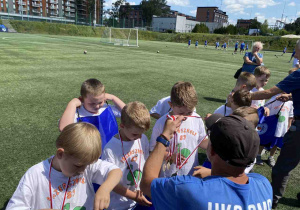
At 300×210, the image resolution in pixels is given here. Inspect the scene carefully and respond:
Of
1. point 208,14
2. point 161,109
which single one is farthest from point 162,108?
point 208,14

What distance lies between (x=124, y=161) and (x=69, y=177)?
593 mm

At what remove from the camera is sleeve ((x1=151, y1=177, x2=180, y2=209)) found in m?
1.35

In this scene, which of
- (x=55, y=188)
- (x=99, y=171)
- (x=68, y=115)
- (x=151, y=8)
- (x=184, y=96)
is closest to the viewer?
(x=55, y=188)

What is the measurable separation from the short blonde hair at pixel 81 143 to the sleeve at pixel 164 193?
0.53m

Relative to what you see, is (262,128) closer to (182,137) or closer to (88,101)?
(182,137)

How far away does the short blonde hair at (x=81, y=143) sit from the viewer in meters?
1.66

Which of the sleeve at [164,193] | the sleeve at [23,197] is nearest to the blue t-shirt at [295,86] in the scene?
the sleeve at [164,193]

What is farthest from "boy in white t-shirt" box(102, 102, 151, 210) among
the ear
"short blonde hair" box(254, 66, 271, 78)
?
"short blonde hair" box(254, 66, 271, 78)

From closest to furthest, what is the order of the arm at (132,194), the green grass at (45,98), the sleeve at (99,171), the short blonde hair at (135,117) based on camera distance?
the sleeve at (99,171), the arm at (132,194), the short blonde hair at (135,117), the green grass at (45,98)

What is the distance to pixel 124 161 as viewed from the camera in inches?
89.0

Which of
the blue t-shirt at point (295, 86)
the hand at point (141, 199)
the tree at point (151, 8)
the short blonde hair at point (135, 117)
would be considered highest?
the tree at point (151, 8)

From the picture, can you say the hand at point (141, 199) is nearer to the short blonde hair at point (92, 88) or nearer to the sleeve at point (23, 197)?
the sleeve at point (23, 197)

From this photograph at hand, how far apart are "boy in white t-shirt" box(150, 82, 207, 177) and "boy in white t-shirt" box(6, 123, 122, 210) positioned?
688 mm

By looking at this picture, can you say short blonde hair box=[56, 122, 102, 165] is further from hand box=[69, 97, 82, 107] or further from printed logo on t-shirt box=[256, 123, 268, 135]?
printed logo on t-shirt box=[256, 123, 268, 135]
